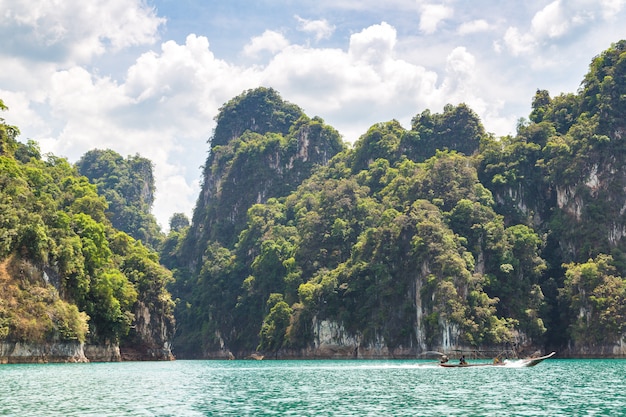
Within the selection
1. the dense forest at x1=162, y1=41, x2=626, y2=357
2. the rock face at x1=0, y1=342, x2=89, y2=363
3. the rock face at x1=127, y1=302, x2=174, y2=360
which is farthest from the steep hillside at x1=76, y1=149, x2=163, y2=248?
the rock face at x1=0, y1=342, x2=89, y2=363

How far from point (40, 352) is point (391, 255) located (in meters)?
46.7

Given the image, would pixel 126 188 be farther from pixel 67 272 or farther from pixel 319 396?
pixel 319 396

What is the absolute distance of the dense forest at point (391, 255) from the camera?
213 ft

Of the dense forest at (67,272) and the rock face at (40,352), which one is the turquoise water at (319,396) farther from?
Answer: the dense forest at (67,272)

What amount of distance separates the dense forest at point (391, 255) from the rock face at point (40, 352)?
848 mm

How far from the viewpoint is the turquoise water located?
2445 cm

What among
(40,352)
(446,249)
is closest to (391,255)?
(446,249)

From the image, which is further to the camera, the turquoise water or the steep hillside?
the steep hillside

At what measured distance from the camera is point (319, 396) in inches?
1192

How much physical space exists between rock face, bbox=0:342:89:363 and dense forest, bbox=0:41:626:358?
0.85 metres

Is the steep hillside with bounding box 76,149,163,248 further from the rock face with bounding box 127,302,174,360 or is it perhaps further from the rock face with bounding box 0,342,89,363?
the rock face with bounding box 0,342,89,363

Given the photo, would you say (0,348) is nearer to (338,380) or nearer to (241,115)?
(338,380)

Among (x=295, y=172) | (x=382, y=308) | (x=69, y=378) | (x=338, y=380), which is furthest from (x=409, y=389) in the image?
(x=295, y=172)

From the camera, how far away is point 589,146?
3580 inches
